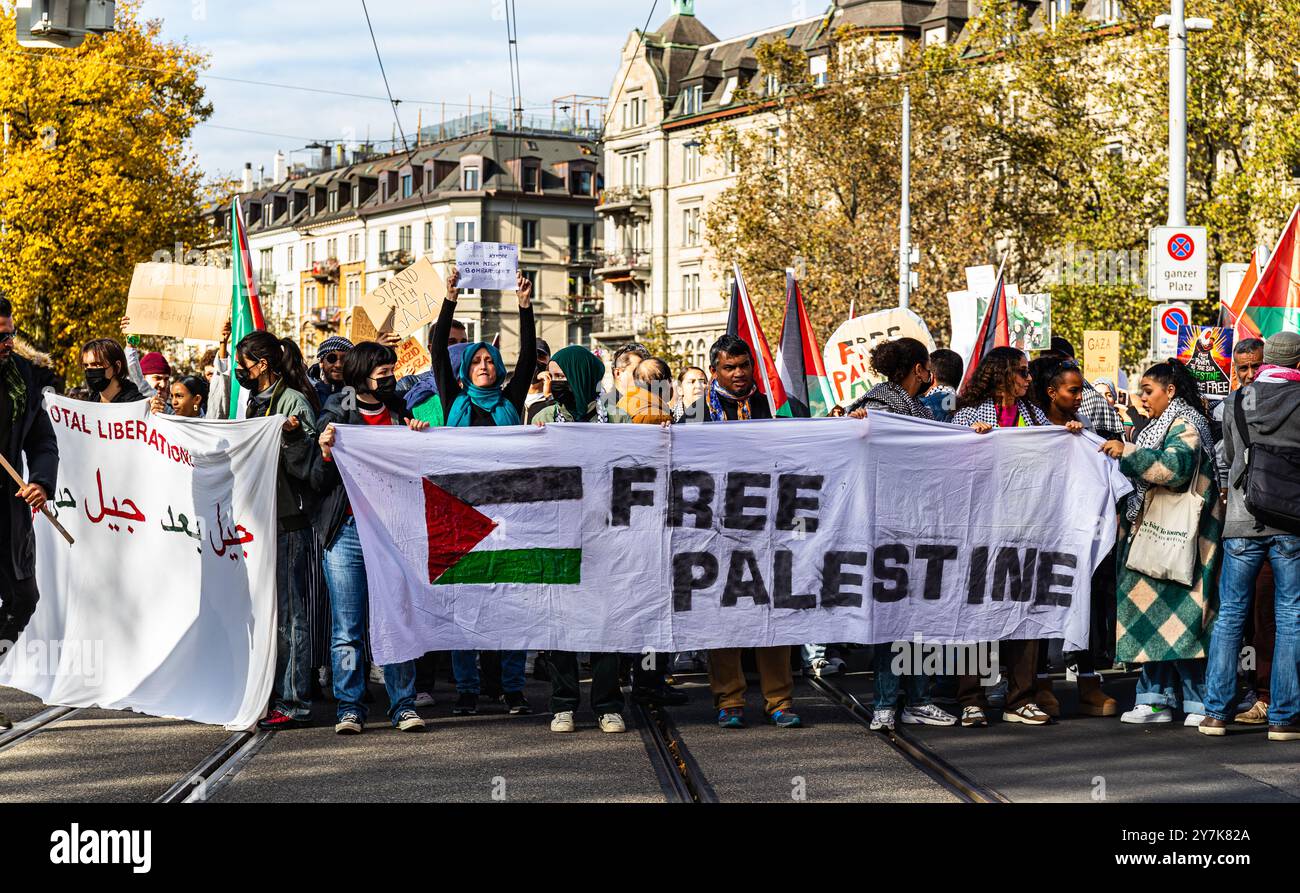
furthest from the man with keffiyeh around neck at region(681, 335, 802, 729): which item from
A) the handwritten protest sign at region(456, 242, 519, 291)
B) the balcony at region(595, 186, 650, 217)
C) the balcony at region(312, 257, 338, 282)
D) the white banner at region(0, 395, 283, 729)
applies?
the balcony at region(312, 257, 338, 282)

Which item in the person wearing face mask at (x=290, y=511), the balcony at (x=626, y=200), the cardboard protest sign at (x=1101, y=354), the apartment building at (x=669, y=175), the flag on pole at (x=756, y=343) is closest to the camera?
the person wearing face mask at (x=290, y=511)

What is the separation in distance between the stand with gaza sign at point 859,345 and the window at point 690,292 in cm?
6724

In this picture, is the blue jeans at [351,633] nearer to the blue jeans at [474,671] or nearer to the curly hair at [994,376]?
the blue jeans at [474,671]

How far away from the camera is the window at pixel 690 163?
8581 centimetres

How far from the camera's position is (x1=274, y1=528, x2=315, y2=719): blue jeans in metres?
9.88

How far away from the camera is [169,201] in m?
39.7

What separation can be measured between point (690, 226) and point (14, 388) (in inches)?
3055

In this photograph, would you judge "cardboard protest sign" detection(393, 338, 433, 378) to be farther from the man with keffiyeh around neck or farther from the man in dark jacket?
the man in dark jacket

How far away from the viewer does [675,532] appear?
9977mm

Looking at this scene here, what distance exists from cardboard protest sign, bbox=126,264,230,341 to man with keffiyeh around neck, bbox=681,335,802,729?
804cm

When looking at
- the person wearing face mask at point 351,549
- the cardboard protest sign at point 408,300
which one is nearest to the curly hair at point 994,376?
the person wearing face mask at point 351,549

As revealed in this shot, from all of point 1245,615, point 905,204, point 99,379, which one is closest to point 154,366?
point 99,379
